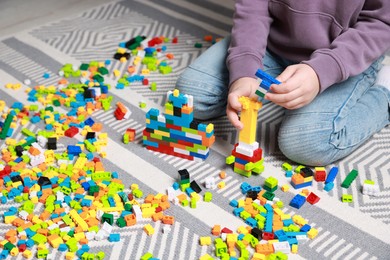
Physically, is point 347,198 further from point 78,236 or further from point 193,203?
point 78,236

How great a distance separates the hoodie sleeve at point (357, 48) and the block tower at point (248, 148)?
0.50ft

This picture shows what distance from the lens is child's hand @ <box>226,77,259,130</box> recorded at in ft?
3.84

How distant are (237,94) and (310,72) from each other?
156 millimetres

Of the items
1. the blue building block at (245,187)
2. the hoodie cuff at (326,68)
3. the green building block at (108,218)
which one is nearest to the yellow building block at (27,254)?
the green building block at (108,218)

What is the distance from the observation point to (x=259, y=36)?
1294 millimetres

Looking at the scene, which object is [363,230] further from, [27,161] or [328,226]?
[27,161]

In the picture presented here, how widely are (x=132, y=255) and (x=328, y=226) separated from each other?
37 cm

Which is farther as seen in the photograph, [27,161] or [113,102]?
[113,102]

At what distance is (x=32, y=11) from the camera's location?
1.93 m

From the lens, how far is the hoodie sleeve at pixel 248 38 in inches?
49.1

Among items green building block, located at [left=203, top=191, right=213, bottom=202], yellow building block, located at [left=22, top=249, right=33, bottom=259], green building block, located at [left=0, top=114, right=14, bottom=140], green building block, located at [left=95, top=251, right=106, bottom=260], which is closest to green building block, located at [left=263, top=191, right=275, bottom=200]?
green building block, located at [left=203, top=191, right=213, bottom=202]

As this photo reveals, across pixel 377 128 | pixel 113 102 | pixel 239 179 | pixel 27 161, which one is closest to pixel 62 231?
pixel 27 161

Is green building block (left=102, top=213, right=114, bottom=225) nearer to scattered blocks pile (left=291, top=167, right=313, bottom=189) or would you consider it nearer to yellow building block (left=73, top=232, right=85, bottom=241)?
yellow building block (left=73, top=232, right=85, bottom=241)

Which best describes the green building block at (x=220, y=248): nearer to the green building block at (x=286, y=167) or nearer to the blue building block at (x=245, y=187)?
the blue building block at (x=245, y=187)
